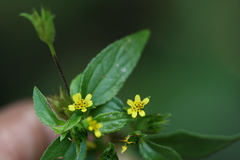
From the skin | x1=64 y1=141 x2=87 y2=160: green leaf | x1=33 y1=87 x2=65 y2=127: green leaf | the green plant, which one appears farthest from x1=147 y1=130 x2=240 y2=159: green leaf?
the skin

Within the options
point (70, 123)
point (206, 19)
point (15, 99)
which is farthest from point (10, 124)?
point (206, 19)

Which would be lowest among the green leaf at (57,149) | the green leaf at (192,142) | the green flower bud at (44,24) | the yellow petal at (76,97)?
the green leaf at (192,142)

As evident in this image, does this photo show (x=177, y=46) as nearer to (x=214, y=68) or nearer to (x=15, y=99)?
(x=214, y=68)

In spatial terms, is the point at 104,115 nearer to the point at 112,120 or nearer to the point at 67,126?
the point at 112,120

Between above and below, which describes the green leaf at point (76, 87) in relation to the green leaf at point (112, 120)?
above

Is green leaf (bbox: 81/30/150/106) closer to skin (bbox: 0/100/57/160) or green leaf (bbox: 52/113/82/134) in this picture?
green leaf (bbox: 52/113/82/134)

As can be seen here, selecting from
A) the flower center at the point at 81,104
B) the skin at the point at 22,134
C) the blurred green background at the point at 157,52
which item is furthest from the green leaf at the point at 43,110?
the blurred green background at the point at 157,52

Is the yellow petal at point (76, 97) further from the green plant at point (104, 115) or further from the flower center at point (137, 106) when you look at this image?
the flower center at point (137, 106)

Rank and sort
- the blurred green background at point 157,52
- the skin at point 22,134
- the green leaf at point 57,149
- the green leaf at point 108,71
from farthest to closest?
the blurred green background at point 157,52, the skin at point 22,134, the green leaf at point 108,71, the green leaf at point 57,149
